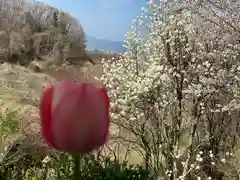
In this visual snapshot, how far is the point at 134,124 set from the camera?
504cm

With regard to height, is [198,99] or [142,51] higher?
[142,51]

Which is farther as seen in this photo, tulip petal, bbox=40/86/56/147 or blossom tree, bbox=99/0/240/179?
blossom tree, bbox=99/0/240/179

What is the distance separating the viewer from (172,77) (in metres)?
4.67

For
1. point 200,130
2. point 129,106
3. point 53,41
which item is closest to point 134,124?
point 129,106

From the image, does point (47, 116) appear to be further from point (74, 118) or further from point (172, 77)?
point (172, 77)

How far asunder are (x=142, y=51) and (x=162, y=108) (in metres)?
0.88

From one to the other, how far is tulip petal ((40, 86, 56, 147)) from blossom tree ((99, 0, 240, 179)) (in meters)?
3.86

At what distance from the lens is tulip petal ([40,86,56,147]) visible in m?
0.64

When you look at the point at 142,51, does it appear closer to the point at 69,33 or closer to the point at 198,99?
the point at 198,99

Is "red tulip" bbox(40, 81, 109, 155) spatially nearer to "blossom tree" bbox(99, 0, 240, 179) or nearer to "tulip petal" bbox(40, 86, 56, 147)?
"tulip petal" bbox(40, 86, 56, 147)

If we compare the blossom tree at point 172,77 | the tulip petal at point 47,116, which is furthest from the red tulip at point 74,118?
the blossom tree at point 172,77

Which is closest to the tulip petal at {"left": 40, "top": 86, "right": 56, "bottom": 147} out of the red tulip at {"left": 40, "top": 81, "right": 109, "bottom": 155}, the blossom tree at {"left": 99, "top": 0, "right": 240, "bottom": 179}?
the red tulip at {"left": 40, "top": 81, "right": 109, "bottom": 155}

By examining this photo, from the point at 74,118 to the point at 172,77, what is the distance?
13.4 feet

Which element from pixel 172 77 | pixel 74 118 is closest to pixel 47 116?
pixel 74 118
